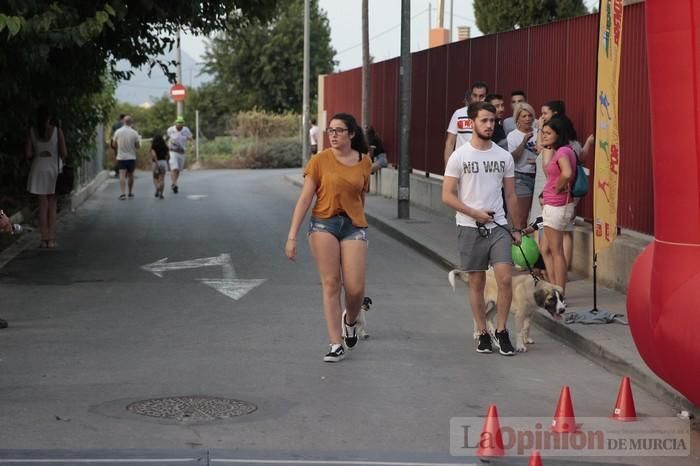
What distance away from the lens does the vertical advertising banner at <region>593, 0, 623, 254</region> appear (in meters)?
11.0

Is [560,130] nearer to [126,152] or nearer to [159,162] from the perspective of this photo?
[126,152]

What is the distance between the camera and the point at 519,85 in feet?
59.1

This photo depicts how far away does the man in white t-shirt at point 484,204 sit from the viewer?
10094 millimetres

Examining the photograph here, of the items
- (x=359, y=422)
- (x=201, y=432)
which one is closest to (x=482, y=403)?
(x=359, y=422)

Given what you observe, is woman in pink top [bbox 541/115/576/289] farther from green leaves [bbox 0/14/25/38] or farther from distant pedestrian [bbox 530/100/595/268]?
green leaves [bbox 0/14/25/38]

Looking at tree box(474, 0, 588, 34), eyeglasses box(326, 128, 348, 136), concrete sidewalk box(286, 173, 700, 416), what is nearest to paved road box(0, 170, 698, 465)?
concrete sidewalk box(286, 173, 700, 416)

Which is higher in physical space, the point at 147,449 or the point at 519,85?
the point at 519,85

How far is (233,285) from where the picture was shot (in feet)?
45.8

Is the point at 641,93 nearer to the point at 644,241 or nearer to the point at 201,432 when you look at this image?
the point at 644,241

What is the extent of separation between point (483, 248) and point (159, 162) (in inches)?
754

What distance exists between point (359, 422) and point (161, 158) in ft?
70.5

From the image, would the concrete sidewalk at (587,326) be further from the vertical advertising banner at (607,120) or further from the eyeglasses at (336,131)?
the eyeglasses at (336,131)

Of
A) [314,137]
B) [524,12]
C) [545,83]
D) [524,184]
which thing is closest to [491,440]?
[524,184]
